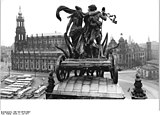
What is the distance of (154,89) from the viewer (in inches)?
320

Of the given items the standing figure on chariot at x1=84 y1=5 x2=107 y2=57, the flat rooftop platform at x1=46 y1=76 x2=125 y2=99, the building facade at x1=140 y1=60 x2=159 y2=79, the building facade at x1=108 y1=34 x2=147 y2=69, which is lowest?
the flat rooftop platform at x1=46 y1=76 x2=125 y2=99

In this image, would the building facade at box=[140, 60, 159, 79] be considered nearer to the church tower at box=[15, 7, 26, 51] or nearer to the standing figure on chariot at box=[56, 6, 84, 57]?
the standing figure on chariot at box=[56, 6, 84, 57]

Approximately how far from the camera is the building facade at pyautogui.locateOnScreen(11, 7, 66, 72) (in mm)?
9625

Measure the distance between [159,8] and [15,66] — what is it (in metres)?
7.28

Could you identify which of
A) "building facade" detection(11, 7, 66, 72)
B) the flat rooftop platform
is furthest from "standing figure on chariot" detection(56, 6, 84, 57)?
"building facade" detection(11, 7, 66, 72)

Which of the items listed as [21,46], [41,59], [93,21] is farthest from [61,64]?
[21,46]

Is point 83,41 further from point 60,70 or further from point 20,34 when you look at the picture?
point 20,34

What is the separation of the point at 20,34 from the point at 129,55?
5.69 meters

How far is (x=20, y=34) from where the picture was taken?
33.0ft

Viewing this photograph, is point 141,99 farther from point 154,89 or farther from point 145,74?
point 145,74

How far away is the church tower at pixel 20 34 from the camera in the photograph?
915cm

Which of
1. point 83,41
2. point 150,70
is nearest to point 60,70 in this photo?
point 83,41

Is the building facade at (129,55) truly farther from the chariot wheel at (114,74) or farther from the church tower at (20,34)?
the church tower at (20,34)

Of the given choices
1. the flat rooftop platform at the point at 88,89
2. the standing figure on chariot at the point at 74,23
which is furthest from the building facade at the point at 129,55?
the flat rooftop platform at the point at 88,89
